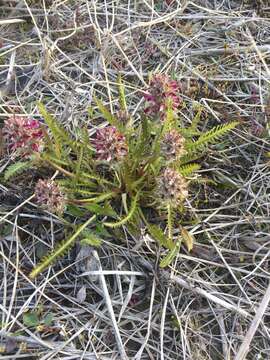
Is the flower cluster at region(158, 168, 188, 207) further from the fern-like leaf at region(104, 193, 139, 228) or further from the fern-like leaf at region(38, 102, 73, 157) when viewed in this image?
the fern-like leaf at region(38, 102, 73, 157)

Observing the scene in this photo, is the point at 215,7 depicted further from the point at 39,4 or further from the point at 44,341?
the point at 44,341

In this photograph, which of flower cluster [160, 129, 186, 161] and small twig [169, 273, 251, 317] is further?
small twig [169, 273, 251, 317]

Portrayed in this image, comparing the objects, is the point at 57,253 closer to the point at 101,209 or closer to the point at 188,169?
the point at 101,209

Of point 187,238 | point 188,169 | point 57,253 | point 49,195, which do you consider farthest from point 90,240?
point 188,169

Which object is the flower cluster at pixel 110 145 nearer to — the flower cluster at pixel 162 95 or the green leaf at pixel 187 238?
the flower cluster at pixel 162 95

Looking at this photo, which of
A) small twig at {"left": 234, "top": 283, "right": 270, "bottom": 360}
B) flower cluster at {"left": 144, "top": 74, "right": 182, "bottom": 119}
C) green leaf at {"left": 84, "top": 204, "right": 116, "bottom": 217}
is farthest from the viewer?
green leaf at {"left": 84, "top": 204, "right": 116, "bottom": 217}

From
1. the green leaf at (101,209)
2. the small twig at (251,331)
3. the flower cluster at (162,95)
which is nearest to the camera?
the small twig at (251,331)

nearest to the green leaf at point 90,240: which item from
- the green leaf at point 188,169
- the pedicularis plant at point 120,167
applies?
the pedicularis plant at point 120,167

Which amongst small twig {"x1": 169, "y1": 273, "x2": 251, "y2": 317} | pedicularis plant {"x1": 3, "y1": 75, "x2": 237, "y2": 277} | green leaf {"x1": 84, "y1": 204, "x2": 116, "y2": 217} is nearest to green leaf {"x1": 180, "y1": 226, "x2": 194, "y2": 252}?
pedicularis plant {"x1": 3, "y1": 75, "x2": 237, "y2": 277}
